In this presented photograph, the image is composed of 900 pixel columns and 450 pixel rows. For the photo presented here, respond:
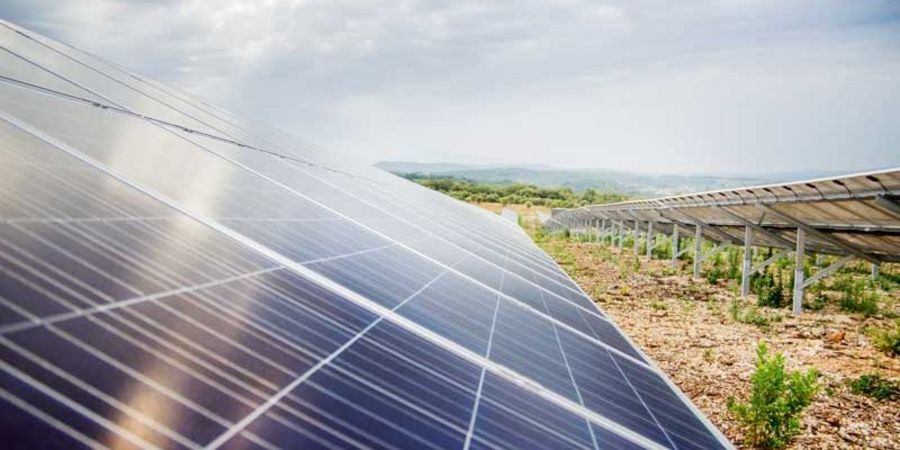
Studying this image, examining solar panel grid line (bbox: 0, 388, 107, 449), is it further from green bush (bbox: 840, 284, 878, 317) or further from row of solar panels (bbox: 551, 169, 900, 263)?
green bush (bbox: 840, 284, 878, 317)

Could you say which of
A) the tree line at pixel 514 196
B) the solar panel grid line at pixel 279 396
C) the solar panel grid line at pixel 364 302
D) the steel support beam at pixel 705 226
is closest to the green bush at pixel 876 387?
the solar panel grid line at pixel 364 302

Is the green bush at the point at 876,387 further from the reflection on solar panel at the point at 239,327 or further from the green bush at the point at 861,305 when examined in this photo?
the green bush at the point at 861,305

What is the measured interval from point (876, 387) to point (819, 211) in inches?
409

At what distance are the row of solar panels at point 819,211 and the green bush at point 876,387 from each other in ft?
15.8

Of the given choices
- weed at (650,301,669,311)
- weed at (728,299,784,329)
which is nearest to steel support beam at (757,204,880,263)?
weed at (728,299,784,329)

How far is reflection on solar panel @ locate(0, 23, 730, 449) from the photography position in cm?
217

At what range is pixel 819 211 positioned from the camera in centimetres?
2198

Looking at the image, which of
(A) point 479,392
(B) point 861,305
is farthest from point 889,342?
(A) point 479,392

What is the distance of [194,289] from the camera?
11.3ft

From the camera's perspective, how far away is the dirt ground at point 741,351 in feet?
37.1

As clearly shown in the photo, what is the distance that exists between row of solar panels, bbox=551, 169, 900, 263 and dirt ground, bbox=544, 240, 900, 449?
3.17 m

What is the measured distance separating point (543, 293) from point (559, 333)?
281 centimetres

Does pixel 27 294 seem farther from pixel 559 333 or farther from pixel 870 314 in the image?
pixel 870 314

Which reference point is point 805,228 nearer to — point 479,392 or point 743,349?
point 743,349
